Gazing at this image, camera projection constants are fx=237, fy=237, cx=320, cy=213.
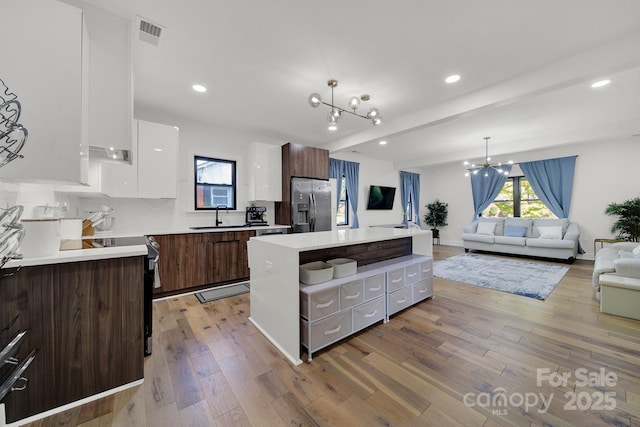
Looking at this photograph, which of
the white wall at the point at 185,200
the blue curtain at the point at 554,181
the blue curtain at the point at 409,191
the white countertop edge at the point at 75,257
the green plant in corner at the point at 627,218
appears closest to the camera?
the white countertop edge at the point at 75,257

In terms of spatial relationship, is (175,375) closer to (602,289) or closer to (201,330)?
(201,330)

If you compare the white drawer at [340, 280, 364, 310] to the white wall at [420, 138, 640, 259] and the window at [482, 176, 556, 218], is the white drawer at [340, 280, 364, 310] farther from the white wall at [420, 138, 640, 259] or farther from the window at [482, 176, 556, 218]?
the window at [482, 176, 556, 218]

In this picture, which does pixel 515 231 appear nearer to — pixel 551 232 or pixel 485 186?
pixel 551 232

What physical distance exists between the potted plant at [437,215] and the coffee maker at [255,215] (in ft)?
19.3

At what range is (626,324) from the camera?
242cm

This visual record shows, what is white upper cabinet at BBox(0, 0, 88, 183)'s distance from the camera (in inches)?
44.8

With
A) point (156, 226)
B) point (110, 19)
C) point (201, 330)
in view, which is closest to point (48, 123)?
point (110, 19)

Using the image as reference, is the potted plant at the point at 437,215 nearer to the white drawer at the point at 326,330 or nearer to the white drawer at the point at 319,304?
the white drawer at the point at 326,330

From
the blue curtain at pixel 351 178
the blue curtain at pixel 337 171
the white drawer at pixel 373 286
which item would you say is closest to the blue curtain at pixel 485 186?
the blue curtain at pixel 351 178

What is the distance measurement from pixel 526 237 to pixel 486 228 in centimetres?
83

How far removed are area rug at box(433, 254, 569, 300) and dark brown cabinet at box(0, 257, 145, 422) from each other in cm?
425

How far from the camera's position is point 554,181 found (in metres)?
5.70

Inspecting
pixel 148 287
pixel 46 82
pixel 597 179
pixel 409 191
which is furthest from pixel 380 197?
pixel 46 82

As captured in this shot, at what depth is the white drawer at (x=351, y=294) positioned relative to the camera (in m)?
2.07
